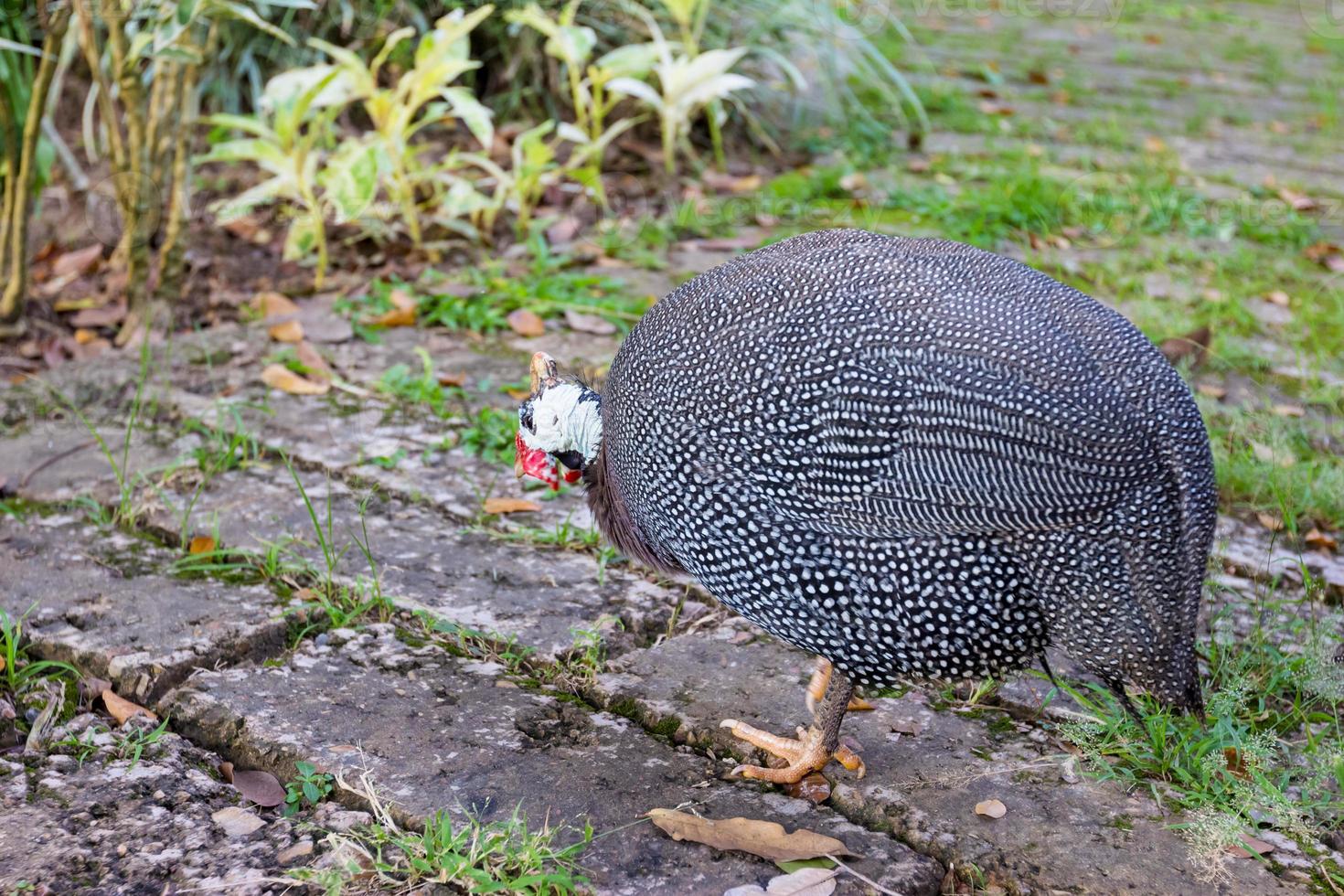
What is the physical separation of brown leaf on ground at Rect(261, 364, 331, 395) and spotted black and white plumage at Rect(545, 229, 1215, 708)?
69.9 inches

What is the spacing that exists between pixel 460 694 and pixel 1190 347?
8.46ft

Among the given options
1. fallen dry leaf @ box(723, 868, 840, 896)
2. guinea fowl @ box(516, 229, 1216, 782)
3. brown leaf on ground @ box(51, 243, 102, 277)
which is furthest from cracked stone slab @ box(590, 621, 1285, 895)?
brown leaf on ground @ box(51, 243, 102, 277)

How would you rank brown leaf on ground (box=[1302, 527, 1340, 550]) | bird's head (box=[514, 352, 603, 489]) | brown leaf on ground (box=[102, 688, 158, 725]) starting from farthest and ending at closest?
brown leaf on ground (box=[1302, 527, 1340, 550]) → bird's head (box=[514, 352, 603, 489]) → brown leaf on ground (box=[102, 688, 158, 725])

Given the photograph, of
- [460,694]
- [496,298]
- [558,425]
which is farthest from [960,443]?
[496,298]

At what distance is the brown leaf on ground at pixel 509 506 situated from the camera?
3.30 metres

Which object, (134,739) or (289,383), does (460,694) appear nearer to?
(134,739)

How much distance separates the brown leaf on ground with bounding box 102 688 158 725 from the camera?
245 centimetres

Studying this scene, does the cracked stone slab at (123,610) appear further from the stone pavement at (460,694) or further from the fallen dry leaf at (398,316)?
the fallen dry leaf at (398,316)

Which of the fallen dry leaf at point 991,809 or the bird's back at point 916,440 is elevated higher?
the bird's back at point 916,440

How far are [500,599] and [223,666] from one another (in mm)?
596

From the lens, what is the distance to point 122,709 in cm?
246

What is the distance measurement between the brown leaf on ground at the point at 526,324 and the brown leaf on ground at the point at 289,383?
26.2 inches

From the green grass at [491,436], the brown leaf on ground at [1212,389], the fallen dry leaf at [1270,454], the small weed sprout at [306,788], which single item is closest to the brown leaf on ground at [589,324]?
the green grass at [491,436]

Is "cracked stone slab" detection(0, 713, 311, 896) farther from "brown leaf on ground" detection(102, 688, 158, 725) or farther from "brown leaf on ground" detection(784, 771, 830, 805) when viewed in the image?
"brown leaf on ground" detection(784, 771, 830, 805)
